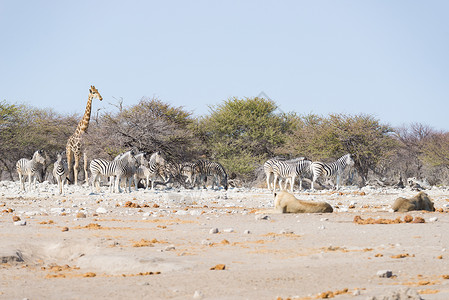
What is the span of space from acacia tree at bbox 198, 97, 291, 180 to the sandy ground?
27.5 meters

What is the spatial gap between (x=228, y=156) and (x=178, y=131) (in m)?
7.61

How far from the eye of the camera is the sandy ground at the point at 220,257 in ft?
22.1

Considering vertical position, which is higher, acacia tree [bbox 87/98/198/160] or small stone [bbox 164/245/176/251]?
acacia tree [bbox 87/98/198/160]

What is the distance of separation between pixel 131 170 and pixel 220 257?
54.8 ft

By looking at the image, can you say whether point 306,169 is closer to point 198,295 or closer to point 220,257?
point 220,257

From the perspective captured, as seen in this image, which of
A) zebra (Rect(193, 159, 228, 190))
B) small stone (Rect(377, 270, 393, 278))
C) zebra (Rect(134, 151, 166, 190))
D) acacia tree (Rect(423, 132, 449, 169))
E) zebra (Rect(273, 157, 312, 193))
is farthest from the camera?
acacia tree (Rect(423, 132, 449, 169))

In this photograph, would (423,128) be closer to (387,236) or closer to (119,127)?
(119,127)

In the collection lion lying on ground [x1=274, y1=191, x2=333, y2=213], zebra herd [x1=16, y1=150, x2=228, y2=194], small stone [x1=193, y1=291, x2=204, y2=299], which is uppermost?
zebra herd [x1=16, y1=150, x2=228, y2=194]

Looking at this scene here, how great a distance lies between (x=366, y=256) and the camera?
8.31 metres

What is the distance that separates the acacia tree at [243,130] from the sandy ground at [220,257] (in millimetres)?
27470

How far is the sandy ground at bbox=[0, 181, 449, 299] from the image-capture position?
6727 mm

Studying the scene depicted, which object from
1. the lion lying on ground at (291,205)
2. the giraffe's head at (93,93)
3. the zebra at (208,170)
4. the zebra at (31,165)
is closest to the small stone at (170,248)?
the lion lying on ground at (291,205)

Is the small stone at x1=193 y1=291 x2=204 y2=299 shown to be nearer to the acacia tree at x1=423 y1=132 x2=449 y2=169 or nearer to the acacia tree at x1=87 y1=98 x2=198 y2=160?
the acacia tree at x1=87 y1=98 x2=198 y2=160

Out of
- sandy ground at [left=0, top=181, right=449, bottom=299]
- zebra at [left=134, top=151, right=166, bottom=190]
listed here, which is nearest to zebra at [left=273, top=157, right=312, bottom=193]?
zebra at [left=134, top=151, right=166, bottom=190]
